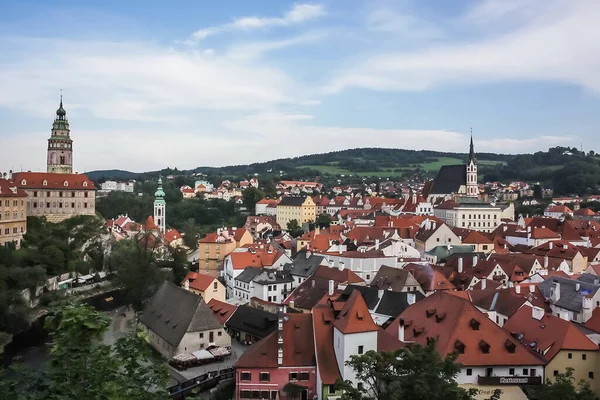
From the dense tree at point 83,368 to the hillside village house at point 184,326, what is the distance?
20.9 metres

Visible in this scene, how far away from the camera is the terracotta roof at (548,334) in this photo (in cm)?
2375

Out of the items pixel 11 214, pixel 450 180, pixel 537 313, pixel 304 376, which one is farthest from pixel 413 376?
pixel 450 180

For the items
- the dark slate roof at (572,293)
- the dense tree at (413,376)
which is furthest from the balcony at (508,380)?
the dark slate roof at (572,293)

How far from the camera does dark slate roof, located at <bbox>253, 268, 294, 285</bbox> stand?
1731 inches

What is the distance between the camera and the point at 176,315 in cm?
3359

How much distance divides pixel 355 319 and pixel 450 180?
3256 inches

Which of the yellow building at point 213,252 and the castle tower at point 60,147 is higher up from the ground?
the castle tower at point 60,147

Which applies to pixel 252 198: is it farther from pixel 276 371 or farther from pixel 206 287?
pixel 276 371

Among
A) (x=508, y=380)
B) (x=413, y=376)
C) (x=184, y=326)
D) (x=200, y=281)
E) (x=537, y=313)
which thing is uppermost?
(x=413, y=376)

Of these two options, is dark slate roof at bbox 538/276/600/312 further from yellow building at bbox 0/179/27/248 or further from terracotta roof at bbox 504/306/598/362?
yellow building at bbox 0/179/27/248

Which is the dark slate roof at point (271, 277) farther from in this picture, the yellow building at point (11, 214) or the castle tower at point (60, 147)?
the castle tower at point (60, 147)

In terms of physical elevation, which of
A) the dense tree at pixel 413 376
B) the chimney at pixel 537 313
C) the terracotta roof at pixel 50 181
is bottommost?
the chimney at pixel 537 313

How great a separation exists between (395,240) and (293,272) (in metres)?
11.6

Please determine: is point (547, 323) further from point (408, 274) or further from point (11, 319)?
point (11, 319)
